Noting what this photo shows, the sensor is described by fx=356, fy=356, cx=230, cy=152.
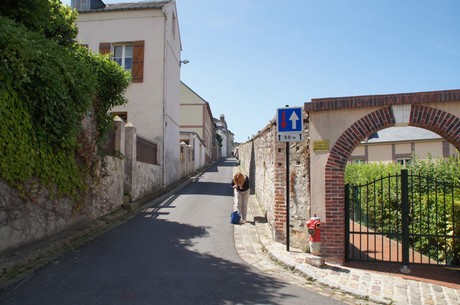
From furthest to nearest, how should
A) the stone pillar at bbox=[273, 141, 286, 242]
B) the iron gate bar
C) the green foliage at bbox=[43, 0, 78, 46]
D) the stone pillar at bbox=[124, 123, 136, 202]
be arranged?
the stone pillar at bbox=[124, 123, 136, 202], the green foliage at bbox=[43, 0, 78, 46], the stone pillar at bbox=[273, 141, 286, 242], the iron gate bar

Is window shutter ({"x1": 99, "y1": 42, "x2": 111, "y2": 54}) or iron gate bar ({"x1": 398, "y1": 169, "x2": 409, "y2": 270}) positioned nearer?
iron gate bar ({"x1": 398, "y1": 169, "x2": 409, "y2": 270})

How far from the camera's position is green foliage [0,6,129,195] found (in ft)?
18.3

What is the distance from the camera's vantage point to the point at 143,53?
17.2m

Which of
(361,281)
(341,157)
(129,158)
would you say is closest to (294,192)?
(341,157)

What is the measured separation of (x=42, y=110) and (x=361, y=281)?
6.15 m

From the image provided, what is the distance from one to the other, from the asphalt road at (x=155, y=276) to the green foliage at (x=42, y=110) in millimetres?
1569

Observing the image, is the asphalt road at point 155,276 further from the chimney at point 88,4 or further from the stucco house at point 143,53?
the chimney at point 88,4

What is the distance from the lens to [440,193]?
7371mm

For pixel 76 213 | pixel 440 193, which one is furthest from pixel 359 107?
pixel 76 213

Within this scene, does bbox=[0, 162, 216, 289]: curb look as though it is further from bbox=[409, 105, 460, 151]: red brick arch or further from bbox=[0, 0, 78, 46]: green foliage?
bbox=[409, 105, 460, 151]: red brick arch

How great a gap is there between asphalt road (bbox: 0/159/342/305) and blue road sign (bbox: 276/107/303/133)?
2593mm

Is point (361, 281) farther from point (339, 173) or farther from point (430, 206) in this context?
point (430, 206)

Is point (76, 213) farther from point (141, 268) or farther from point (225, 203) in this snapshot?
point (225, 203)

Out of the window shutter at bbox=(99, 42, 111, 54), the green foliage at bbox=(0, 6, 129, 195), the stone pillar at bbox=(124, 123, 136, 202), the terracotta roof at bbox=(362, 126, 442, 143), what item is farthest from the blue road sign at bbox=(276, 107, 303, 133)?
the terracotta roof at bbox=(362, 126, 442, 143)
